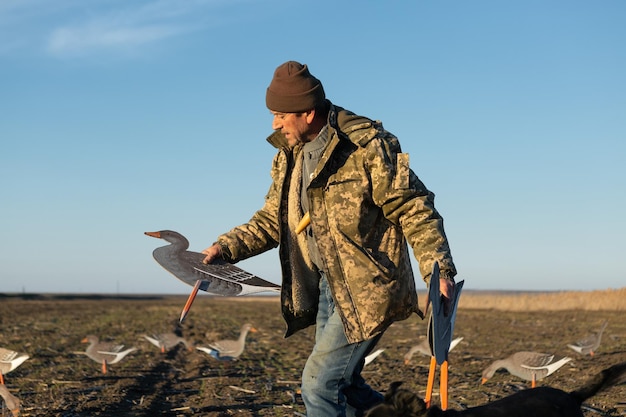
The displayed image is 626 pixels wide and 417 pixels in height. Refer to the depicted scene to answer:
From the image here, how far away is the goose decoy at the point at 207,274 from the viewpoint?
5.43 meters

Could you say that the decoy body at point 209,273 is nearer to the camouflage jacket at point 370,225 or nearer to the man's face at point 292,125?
the camouflage jacket at point 370,225

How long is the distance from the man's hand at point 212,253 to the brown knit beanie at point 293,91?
1172mm

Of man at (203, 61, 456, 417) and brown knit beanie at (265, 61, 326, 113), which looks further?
brown knit beanie at (265, 61, 326, 113)

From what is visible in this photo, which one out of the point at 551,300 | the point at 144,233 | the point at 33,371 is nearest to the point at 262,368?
the point at 33,371

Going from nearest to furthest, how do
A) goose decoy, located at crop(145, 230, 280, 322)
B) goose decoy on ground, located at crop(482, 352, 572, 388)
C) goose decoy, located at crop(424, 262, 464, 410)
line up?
goose decoy, located at crop(424, 262, 464, 410) < goose decoy, located at crop(145, 230, 280, 322) < goose decoy on ground, located at crop(482, 352, 572, 388)

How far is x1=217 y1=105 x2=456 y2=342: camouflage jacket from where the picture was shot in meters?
4.66

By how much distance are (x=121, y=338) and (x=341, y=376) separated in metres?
16.5

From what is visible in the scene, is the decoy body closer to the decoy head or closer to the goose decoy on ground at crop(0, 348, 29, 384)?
the decoy head

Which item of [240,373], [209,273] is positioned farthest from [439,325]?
[240,373]

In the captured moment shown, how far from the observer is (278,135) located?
530 cm

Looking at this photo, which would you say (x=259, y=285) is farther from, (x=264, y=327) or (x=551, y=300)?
(x=551, y=300)

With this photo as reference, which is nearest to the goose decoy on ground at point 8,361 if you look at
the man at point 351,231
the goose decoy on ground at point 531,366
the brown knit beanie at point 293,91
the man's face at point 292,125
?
the goose decoy on ground at point 531,366

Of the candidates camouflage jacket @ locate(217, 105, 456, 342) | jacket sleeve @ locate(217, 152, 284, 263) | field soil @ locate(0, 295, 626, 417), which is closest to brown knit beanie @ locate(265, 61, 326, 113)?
camouflage jacket @ locate(217, 105, 456, 342)

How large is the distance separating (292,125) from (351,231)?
0.78 m
